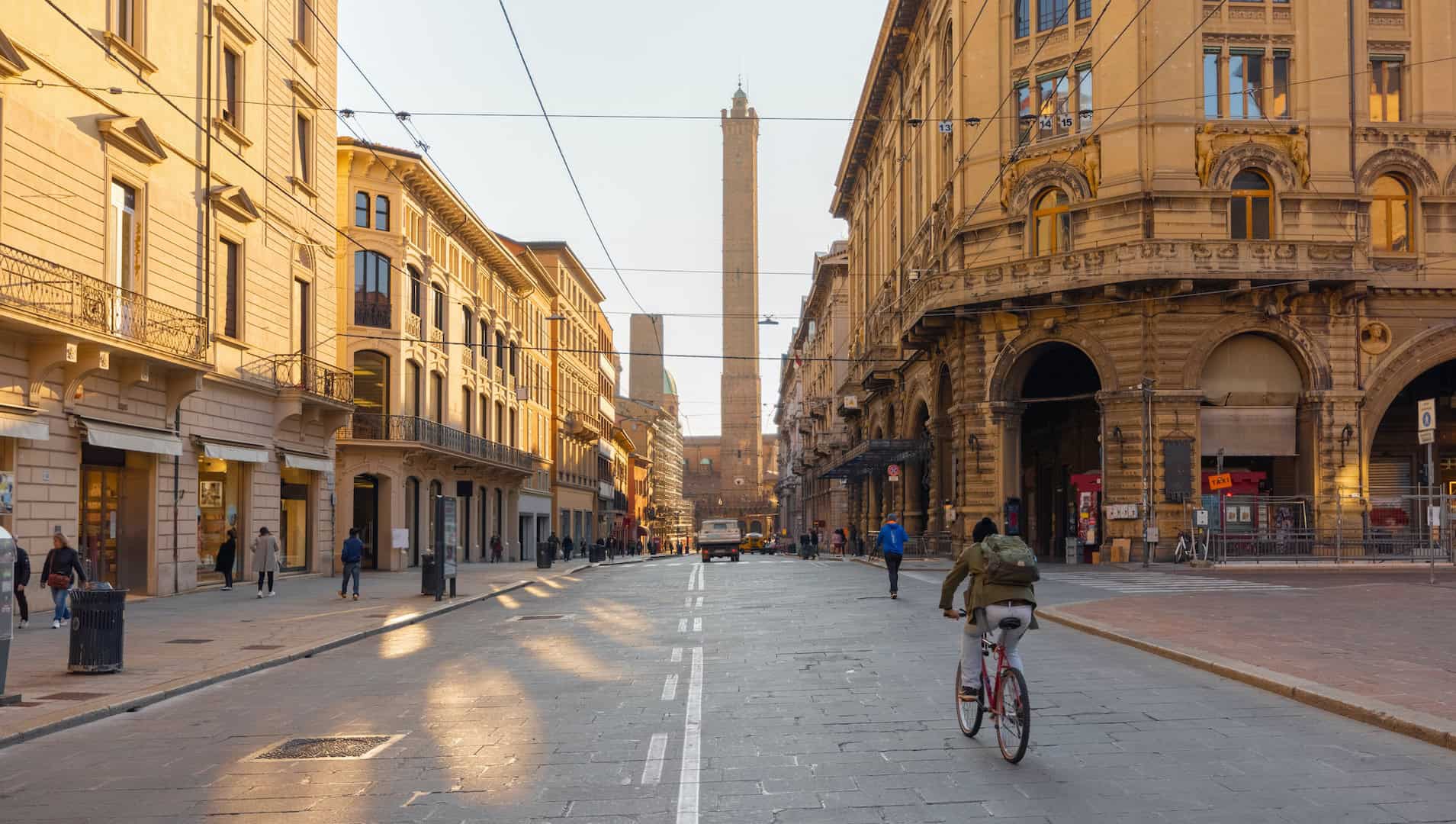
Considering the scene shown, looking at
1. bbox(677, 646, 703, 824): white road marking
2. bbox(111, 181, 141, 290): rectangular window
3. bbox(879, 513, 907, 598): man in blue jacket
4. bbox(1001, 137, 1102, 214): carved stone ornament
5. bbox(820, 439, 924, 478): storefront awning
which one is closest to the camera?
bbox(677, 646, 703, 824): white road marking

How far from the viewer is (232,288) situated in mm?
27672

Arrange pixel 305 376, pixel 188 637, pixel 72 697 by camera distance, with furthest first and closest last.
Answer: pixel 305 376, pixel 188 637, pixel 72 697

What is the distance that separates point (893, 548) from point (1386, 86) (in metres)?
23.7

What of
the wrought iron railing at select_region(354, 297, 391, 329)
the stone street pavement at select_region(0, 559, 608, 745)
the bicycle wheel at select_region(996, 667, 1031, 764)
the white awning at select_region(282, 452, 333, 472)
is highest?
the wrought iron railing at select_region(354, 297, 391, 329)

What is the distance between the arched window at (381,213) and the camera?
135ft

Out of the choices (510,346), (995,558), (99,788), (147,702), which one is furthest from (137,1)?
(510,346)

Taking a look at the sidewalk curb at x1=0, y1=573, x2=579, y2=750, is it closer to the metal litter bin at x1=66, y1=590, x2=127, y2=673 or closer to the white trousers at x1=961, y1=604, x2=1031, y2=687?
the metal litter bin at x1=66, y1=590, x2=127, y2=673

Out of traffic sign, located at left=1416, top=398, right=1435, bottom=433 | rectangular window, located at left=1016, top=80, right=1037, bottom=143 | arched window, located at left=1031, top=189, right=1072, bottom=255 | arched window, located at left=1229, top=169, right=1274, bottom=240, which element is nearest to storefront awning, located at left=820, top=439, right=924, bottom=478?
arched window, located at left=1031, top=189, right=1072, bottom=255

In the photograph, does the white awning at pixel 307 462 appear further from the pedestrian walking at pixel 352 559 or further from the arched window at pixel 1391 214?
the arched window at pixel 1391 214

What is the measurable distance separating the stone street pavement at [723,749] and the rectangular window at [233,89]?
17.2 meters

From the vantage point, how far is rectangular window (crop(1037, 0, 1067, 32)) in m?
37.5

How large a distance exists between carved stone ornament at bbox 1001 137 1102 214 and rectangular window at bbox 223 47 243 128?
22344 mm

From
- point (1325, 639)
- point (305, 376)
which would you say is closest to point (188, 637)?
point (1325, 639)

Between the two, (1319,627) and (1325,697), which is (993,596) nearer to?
(1325,697)
